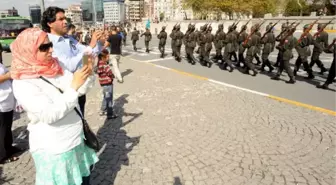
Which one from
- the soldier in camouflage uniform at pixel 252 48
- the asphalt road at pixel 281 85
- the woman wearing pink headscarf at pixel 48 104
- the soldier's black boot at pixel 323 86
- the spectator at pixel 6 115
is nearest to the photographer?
the woman wearing pink headscarf at pixel 48 104

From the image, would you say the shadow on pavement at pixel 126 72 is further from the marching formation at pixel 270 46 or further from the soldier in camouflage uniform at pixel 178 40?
the soldier in camouflage uniform at pixel 178 40

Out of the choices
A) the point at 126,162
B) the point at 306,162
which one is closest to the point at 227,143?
the point at 306,162

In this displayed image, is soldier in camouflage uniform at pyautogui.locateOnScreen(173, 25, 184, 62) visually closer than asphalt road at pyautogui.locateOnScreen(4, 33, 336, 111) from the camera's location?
No

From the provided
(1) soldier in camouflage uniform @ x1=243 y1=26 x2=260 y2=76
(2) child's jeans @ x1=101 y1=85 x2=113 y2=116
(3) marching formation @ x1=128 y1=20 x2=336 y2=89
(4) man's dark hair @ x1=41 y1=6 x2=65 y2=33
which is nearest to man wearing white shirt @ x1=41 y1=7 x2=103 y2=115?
(4) man's dark hair @ x1=41 y1=6 x2=65 y2=33

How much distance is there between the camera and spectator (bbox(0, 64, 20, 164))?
3.65 meters

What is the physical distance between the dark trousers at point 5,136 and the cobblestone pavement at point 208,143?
20 centimetres

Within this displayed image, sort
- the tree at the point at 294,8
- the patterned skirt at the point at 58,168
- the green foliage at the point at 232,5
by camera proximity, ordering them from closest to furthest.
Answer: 1. the patterned skirt at the point at 58,168
2. the green foliage at the point at 232,5
3. the tree at the point at 294,8

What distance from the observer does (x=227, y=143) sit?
4.28 m

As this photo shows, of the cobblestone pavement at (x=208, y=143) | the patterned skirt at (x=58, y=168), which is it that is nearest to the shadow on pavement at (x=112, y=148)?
the cobblestone pavement at (x=208, y=143)

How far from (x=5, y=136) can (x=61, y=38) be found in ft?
6.41

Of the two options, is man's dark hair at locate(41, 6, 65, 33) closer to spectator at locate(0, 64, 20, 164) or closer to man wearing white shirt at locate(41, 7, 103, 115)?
man wearing white shirt at locate(41, 7, 103, 115)

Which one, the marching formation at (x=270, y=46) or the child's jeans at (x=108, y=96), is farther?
the marching formation at (x=270, y=46)

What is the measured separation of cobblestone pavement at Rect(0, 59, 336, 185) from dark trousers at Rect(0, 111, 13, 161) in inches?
8.0

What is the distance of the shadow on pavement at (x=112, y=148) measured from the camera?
136 inches
